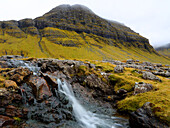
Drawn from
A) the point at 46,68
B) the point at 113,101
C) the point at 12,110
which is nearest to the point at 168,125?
the point at 113,101

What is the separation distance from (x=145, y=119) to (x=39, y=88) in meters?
16.4

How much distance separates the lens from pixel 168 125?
1248 cm

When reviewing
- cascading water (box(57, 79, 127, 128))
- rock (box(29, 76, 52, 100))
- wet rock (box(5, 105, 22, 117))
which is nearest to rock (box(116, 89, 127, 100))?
cascading water (box(57, 79, 127, 128))

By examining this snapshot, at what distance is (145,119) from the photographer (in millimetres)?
13969

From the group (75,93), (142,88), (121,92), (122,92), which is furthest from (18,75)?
(142,88)

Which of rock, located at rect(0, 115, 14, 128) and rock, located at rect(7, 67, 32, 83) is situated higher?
rock, located at rect(7, 67, 32, 83)

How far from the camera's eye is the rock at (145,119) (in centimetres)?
1317

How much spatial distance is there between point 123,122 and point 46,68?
2305 cm

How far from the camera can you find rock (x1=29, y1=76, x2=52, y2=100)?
16.2 metres

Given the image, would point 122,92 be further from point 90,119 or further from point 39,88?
point 39,88

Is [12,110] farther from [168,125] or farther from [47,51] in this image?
[47,51]

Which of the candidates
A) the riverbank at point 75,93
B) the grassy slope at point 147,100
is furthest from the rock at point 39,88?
the grassy slope at point 147,100

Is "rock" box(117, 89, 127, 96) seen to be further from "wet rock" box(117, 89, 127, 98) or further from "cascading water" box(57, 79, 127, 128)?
"cascading water" box(57, 79, 127, 128)

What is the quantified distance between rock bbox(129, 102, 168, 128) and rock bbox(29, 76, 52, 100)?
1355cm
